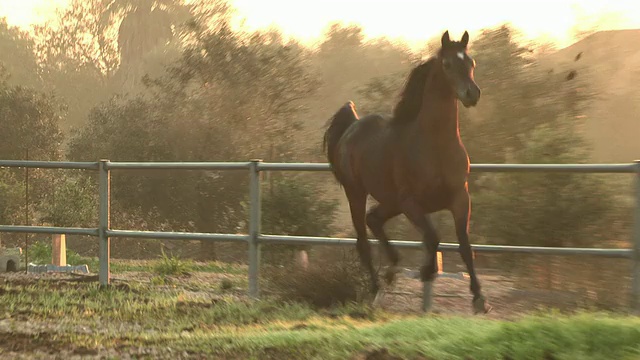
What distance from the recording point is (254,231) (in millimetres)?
7746

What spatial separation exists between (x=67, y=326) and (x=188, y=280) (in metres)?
3.38

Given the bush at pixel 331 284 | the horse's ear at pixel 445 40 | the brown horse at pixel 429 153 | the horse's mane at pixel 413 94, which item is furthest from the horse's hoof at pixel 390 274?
the horse's ear at pixel 445 40

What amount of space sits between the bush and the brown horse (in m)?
0.75

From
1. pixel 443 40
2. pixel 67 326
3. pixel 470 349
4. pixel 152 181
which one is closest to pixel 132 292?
pixel 67 326

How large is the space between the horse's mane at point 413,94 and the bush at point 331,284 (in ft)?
4.63

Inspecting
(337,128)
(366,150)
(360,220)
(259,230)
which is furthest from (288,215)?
(366,150)

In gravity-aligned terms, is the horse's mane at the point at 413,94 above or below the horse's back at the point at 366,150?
above

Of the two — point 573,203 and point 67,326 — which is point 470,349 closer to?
point 67,326

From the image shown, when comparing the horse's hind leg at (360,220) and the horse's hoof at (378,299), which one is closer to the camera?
the horse's hoof at (378,299)

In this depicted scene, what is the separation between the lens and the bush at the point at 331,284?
6.68m

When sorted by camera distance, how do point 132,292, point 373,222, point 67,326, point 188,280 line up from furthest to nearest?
point 188,280, point 132,292, point 373,222, point 67,326

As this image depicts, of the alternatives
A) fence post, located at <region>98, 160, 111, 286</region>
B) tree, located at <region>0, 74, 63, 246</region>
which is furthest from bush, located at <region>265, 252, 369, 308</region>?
tree, located at <region>0, 74, 63, 246</region>

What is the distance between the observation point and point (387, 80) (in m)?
20.3

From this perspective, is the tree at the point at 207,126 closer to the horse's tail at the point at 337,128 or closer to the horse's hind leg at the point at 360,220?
the horse's tail at the point at 337,128
